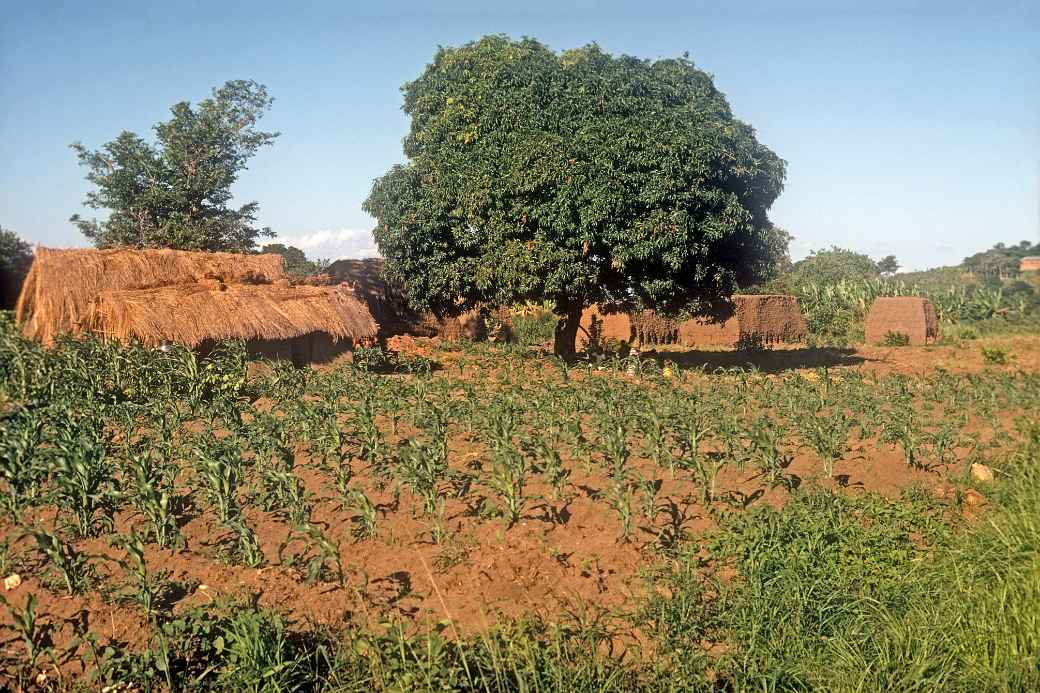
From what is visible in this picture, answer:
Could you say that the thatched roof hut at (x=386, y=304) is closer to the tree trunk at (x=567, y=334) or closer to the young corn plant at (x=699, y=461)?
the tree trunk at (x=567, y=334)

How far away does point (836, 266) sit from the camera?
1758 inches

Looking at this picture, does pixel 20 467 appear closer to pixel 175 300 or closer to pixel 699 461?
pixel 699 461

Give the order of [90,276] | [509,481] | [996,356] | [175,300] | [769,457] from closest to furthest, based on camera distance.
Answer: [509,481] → [769,457] → [175,300] → [90,276] → [996,356]

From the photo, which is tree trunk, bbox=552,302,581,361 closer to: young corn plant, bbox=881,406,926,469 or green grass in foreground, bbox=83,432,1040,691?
young corn plant, bbox=881,406,926,469

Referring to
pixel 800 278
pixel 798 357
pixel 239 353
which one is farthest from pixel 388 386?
pixel 800 278

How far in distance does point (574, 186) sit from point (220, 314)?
5.96m

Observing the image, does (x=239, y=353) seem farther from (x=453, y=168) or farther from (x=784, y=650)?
(x=784, y=650)

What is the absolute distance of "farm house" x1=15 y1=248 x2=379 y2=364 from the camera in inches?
523

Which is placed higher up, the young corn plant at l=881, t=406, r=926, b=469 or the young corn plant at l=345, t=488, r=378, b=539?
the young corn plant at l=881, t=406, r=926, b=469

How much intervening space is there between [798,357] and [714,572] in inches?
587

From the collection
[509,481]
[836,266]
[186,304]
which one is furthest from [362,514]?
[836,266]

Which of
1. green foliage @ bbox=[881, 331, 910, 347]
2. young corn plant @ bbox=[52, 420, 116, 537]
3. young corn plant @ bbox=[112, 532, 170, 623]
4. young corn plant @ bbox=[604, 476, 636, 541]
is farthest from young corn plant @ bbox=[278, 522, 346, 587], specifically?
green foliage @ bbox=[881, 331, 910, 347]

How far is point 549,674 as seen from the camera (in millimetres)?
4238

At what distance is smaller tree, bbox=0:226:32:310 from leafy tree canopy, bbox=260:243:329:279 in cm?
834
